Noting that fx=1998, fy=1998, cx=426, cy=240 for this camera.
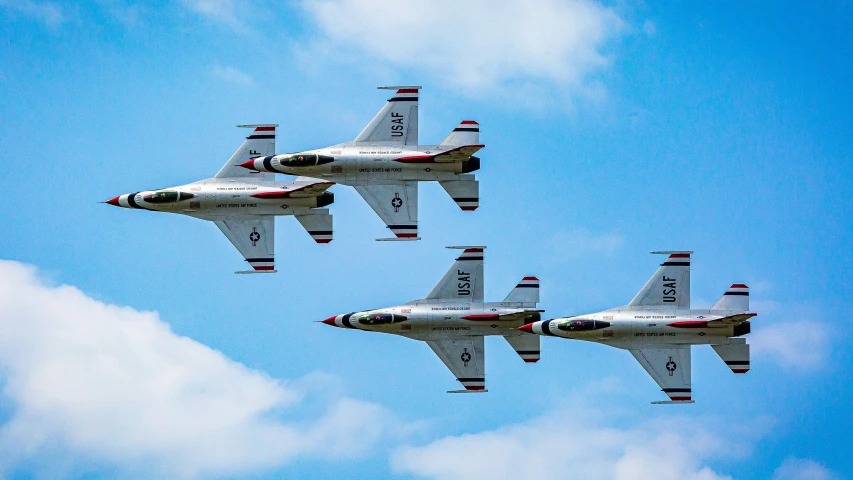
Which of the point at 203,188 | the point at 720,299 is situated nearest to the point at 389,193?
the point at 203,188

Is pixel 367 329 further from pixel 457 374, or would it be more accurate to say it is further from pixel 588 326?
pixel 588 326

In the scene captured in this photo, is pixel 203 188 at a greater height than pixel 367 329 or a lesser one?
greater

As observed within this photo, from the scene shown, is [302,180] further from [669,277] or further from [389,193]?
[669,277]

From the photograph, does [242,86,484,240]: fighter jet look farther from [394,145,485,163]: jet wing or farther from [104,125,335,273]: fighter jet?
[104,125,335,273]: fighter jet

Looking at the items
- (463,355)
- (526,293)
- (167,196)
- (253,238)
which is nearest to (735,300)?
(526,293)

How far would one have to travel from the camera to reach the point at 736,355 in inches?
4070

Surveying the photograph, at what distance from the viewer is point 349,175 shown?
A: 104m

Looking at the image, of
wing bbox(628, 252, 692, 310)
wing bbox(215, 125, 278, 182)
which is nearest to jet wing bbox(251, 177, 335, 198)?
wing bbox(215, 125, 278, 182)

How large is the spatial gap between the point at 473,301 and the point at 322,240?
28.2 ft

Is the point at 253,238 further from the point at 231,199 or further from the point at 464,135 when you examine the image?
the point at 464,135

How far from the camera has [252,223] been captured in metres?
106

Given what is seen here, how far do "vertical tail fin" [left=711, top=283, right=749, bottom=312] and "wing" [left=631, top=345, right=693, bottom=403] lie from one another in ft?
9.23

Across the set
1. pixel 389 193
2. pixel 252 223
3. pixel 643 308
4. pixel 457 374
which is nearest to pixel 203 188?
pixel 252 223

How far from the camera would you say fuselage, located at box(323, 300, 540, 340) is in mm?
104062
